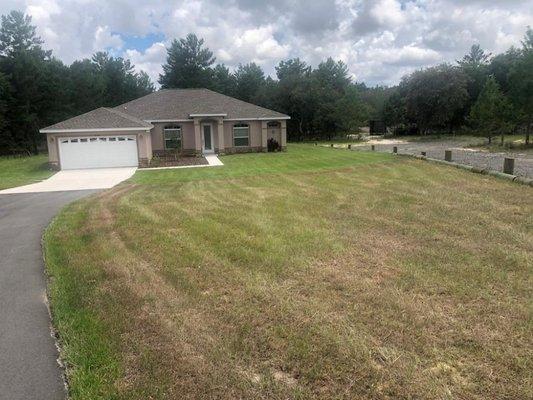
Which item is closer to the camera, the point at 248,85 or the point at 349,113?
the point at 349,113

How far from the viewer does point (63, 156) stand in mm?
23656

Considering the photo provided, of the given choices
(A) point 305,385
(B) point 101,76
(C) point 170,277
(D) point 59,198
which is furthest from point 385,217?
(B) point 101,76

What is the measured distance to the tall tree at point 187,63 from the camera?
6153 cm

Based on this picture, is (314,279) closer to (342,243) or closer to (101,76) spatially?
(342,243)

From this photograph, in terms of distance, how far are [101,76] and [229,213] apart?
166ft

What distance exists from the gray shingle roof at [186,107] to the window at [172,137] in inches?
31.9

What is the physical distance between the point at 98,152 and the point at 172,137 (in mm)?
7585

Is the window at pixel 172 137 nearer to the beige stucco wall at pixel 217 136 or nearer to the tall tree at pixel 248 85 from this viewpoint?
the beige stucco wall at pixel 217 136

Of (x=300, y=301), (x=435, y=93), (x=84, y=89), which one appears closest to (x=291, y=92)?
(x=435, y=93)

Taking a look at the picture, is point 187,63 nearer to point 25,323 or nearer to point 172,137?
point 172,137

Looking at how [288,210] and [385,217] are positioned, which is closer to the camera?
[385,217]

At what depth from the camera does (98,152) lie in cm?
2398

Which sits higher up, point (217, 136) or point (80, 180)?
point (217, 136)

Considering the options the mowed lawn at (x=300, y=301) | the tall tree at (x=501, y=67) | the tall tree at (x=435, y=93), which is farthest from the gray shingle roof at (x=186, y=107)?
the tall tree at (x=501, y=67)
